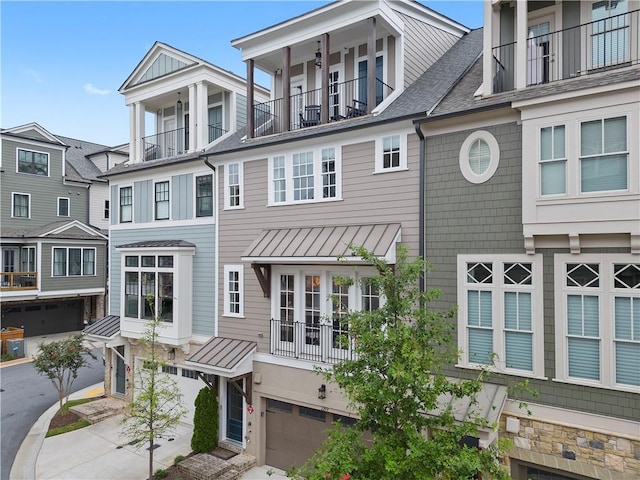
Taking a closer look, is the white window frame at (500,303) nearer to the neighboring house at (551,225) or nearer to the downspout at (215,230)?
the neighboring house at (551,225)

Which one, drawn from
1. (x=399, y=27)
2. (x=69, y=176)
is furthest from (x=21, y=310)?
(x=399, y=27)

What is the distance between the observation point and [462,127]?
344 inches

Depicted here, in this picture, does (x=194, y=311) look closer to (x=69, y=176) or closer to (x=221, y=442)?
(x=221, y=442)

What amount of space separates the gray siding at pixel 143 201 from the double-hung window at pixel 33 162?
15.2 m

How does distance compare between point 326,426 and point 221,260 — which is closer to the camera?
point 326,426

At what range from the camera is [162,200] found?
1470 cm

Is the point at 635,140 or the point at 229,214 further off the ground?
the point at 635,140

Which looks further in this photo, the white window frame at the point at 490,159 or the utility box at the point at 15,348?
the utility box at the point at 15,348

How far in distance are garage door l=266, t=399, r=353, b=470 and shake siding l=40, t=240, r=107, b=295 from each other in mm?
19814

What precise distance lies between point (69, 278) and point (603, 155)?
27804 mm

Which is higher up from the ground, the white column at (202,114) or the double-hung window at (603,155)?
the white column at (202,114)

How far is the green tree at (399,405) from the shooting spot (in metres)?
5.23

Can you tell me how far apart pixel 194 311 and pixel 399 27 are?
34.2 feet

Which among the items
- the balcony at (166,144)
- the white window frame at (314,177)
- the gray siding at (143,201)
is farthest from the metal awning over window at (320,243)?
the balcony at (166,144)
